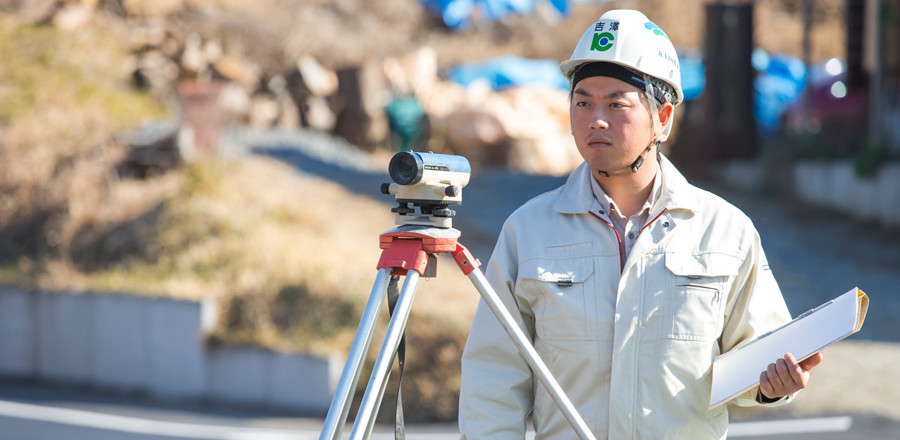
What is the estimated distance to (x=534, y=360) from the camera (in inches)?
80.1

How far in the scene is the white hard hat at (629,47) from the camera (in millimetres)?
2195

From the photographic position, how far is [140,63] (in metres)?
14.5

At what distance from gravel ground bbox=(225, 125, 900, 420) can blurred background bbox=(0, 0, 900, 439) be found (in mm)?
32

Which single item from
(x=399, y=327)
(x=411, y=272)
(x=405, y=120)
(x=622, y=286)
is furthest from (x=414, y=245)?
(x=405, y=120)

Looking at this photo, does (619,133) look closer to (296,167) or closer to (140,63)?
(296,167)

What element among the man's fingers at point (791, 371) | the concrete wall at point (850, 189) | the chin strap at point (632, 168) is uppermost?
the concrete wall at point (850, 189)

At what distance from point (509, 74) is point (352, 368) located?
17.2 metres

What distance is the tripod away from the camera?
6.59ft

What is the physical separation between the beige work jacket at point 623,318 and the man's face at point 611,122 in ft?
0.37

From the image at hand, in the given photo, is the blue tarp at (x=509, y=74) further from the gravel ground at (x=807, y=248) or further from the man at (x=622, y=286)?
the man at (x=622, y=286)

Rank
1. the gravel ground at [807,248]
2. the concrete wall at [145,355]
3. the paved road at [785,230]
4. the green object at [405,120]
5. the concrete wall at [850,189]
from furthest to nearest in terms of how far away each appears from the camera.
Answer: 1. the green object at [405,120]
2. the concrete wall at [850,189]
3. the paved road at [785,230]
4. the concrete wall at [145,355]
5. the gravel ground at [807,248]

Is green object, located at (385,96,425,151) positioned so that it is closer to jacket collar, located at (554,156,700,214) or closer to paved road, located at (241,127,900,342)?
paved road, located at (241,127,900,342)

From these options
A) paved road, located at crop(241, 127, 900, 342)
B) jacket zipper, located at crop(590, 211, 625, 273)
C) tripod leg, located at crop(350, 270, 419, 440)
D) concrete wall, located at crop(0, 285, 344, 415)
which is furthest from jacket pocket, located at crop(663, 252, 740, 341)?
paved road, located at crop(241, 127, 900, 342)

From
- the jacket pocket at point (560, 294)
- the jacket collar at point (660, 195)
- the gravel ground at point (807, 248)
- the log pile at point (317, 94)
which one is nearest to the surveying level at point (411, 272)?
the jacket pocket at point (560, 294)
